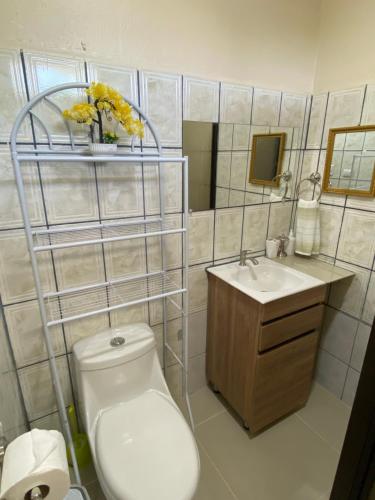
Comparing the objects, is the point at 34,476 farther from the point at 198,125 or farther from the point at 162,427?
the point at 198,125

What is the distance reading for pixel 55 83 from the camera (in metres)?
1.02

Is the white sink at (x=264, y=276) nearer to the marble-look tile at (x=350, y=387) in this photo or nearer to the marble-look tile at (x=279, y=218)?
the marble-look tile at (x=279, y=218)

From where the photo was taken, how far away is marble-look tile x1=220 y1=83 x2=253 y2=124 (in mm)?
1403

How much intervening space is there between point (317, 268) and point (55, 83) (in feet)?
A: 5.18

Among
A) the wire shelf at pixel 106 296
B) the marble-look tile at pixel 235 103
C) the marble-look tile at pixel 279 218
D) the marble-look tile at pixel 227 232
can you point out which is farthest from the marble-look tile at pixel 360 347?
the marble-look tile at pixel 235 103

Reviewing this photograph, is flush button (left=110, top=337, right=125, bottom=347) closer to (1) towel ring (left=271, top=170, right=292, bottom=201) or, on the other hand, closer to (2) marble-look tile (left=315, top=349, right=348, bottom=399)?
(1) towel ring (left=271, top=170, right=292, bottom=201)

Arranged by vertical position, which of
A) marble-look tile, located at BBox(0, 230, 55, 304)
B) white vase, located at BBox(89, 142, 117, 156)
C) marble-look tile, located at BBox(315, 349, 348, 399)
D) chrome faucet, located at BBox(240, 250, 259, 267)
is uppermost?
white vase, located at BBox(89, 142, 117, 156)

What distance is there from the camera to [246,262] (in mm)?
1688

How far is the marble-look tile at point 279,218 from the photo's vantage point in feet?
5.87

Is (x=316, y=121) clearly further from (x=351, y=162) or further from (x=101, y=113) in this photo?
(x=101, y=113)

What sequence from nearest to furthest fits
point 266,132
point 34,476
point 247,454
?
point 34,476, point 247,454, point 266,132

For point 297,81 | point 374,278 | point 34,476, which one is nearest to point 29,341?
point 34,476

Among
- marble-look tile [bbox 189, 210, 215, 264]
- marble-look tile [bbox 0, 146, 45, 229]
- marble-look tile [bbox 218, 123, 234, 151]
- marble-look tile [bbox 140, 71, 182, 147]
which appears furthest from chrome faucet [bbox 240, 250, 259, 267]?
marble-look tile [bbox 0, 146, 45, 229]

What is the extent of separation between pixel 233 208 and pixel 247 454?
1.32 m
